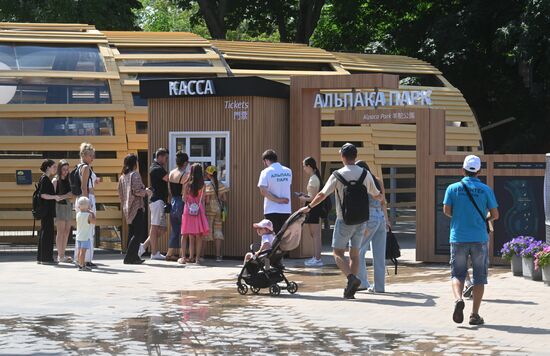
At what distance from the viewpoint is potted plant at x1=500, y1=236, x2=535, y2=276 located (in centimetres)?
1587

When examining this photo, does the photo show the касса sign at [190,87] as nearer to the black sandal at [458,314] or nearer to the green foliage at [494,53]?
the black sandal at [458,314]

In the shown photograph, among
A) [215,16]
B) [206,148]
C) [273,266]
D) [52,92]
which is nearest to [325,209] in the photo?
[206,148]

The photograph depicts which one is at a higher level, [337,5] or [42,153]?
[337,5]

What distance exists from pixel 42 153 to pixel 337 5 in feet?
63.1

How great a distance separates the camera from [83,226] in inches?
672

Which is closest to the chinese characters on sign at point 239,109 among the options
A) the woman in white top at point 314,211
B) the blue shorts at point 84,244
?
the woman in white top at point 314,211

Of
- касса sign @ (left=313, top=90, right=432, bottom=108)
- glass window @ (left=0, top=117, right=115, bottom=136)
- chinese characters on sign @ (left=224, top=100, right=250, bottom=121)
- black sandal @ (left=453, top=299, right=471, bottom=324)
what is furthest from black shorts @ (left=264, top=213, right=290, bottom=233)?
glass window @ (left=0, top=117, right=115, bottom=136)

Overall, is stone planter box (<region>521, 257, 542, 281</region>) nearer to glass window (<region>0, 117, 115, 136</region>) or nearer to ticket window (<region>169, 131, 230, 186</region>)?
ticket window (<region>169, 131, 230, 186</region>)

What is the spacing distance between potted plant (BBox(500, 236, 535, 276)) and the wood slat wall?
14.8 feet

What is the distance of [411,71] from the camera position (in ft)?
90.9

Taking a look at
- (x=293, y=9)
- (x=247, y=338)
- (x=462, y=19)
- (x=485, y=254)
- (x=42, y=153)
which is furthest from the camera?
(x=293, y=9)

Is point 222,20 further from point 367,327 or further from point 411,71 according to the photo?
point 367,327

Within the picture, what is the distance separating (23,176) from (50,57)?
2.61m

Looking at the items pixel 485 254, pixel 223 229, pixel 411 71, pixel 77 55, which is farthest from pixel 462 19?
pixel 485 254
